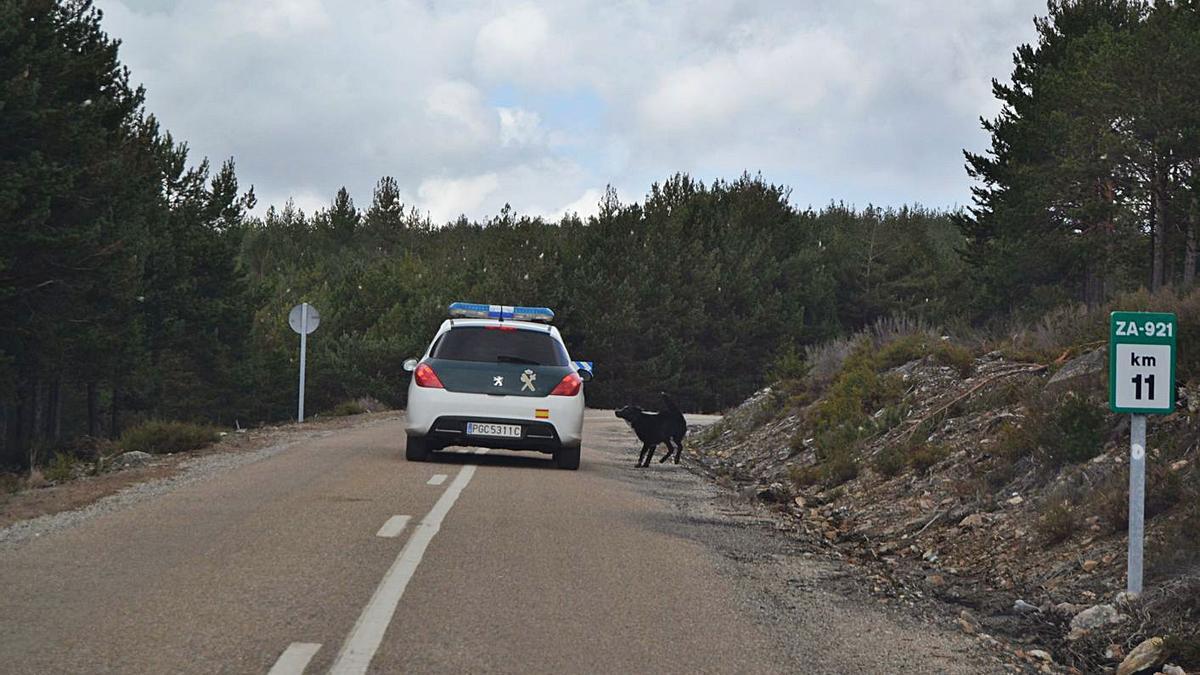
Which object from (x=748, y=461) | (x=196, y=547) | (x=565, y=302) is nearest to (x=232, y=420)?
(x=565, y=302)

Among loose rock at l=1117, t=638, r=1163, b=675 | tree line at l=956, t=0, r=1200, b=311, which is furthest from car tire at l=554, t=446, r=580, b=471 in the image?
tree line at l=956, t=0, r=1200, b=311

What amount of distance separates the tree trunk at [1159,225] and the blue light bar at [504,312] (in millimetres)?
31584

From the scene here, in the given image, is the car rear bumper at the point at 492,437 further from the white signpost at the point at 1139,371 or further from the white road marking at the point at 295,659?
the white road marking at the point at 295,659

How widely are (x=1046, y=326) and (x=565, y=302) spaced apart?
50.3 meters

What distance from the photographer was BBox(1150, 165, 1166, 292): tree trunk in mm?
43781

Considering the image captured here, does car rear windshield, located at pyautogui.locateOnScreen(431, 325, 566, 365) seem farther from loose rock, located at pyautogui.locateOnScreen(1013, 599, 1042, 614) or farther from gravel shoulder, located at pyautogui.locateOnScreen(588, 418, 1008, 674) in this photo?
loose rock, located at pyautogui.locateOnScreen(1013, 599, 1042, 614)

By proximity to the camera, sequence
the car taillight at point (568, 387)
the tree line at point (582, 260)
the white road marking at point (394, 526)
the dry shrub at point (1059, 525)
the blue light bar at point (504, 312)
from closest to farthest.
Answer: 1. the white road marking at point (394, 526)
2. the dry shrub at point (1059, 525)
3. the car taillight at point (568, 387)
4. the blue light bar at point (504, 312)
5. the tree line at point (582, 260)

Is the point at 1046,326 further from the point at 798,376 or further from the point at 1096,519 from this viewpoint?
the point at 1096,519

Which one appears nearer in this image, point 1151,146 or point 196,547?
point 196,547

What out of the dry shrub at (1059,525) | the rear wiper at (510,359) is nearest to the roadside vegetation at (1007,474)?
the dry shrub at (1059,525)

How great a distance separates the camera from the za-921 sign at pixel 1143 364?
28.2ft

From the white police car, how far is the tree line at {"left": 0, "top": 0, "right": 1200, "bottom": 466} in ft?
38.8

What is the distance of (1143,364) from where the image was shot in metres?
8.65

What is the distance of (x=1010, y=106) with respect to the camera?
5866cm
